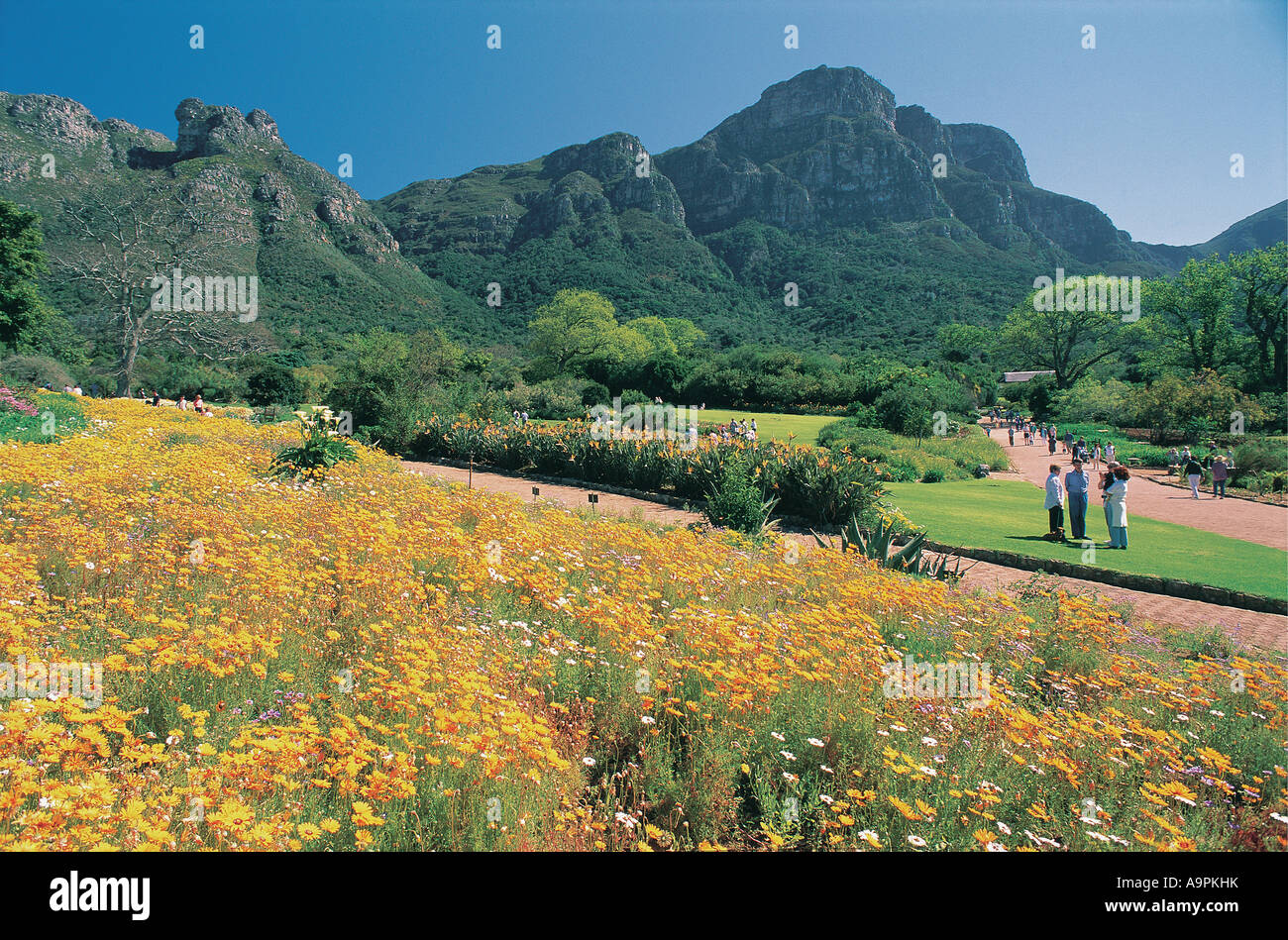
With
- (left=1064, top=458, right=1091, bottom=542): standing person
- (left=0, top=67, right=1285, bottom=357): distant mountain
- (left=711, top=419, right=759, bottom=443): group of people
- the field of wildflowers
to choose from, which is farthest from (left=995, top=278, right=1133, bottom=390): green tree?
the field of wildflowers

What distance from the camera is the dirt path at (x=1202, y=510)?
13508 millimetres

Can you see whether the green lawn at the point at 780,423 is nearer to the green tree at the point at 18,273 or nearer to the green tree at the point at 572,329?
the green tree at the point at 572,329

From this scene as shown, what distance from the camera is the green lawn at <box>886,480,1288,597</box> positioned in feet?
30.1

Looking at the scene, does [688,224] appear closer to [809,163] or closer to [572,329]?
[809,163]

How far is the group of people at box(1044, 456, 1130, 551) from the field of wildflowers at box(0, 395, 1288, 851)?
20.8 ft

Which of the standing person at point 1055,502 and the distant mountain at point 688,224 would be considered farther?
the distant mountain at point 688,224

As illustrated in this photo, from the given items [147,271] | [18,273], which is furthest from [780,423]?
[18,273]

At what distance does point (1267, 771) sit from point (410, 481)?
9.21 metres

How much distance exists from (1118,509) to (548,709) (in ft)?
38.0

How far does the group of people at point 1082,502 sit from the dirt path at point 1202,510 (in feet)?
11.0

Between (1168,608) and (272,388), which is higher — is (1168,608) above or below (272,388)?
below

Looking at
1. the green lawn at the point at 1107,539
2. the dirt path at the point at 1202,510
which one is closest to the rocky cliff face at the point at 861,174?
the dirt path at the point at 1202,510

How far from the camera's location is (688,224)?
157875mm
